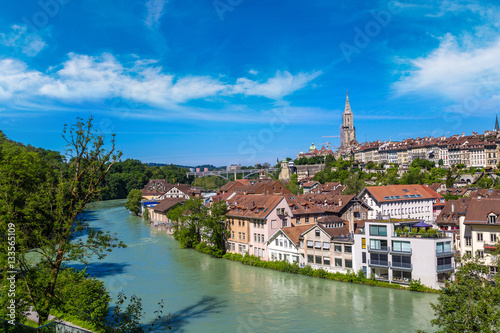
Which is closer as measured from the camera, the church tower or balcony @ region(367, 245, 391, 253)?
balcony @ region(367, 245, 391, 253)

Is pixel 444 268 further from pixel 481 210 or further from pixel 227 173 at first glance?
pixel 227 173

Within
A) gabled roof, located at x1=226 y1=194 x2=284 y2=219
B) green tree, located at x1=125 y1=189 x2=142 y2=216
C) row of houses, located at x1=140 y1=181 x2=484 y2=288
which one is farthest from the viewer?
green tree, located at x1=125 y1=189 x2=142 y2=216

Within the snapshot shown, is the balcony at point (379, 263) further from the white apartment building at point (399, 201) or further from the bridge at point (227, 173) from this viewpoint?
the bridge at point (227, 173)

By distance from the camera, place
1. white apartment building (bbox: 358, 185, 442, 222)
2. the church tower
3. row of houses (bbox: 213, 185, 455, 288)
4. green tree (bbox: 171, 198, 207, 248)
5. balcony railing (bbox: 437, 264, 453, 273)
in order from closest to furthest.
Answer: balcony railing (bbox: 437, 264, 453, 273)
row of houses (bbox: 213, 185, 455, 288)
green tree (bbox: 171, 198, 207, 248)
white apartment building (bbox: 358, 185, 442, 222)
the church tower

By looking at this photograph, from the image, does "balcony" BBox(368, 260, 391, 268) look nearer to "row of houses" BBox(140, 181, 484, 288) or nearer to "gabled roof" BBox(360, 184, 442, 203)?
"row of houses" BBox(140, 181, 484, 288)

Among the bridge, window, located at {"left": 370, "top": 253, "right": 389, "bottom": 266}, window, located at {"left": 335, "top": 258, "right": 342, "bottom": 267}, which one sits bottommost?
window, located at {"left": 335, "top": 258, "right": 342, "bottom": 267}

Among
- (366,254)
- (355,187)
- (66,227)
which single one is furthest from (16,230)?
(355,187)

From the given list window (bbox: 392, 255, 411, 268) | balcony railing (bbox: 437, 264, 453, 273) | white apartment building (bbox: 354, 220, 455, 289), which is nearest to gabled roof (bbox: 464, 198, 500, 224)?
white apartment building (bbox: 354, 220, 455, 289)
